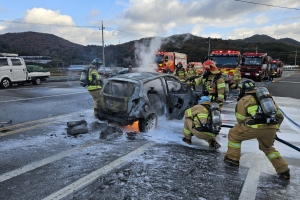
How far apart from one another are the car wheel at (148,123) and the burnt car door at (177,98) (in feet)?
2.22

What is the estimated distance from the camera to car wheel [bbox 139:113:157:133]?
5.72 m

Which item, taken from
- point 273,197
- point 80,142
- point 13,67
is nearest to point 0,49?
point 13,67

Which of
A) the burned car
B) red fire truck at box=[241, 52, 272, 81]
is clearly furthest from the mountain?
the burned car

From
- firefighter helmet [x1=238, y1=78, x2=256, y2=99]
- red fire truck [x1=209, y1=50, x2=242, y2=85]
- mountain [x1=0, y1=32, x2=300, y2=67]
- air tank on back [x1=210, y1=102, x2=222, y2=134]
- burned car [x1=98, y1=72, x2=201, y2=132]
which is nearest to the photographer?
firefighter helmet [x1=238, y1=78, x2=256, y2=99]

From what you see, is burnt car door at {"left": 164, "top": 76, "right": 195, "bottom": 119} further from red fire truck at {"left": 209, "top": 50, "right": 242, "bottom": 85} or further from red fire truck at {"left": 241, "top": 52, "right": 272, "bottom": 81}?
red fire truck at {"left": 241, "top": 52, "right": 272, "bottom": 81}

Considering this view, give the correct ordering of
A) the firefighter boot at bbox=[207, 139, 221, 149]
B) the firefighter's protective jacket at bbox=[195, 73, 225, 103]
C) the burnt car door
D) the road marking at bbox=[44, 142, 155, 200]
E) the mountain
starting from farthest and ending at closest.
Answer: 1. the mountain
2. the burnt car door
3. the firefighter's protective jacket at bbox=[195, 73, 225, 103]
4. the firefighter boot at bbox=[207, 139, 221, 149]
5. the road marking at bbox=[44, 142, 155, 200]

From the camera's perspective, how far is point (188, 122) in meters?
5.03

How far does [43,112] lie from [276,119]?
704cm

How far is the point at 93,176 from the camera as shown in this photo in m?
3.65

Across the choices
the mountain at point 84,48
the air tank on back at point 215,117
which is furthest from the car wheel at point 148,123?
the mountain at point 84,48

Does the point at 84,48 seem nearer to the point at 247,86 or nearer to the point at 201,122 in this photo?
the point at 201,122

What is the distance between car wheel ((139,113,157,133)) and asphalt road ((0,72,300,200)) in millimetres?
181

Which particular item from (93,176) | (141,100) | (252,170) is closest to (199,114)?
(252,170)

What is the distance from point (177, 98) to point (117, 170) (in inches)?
129
